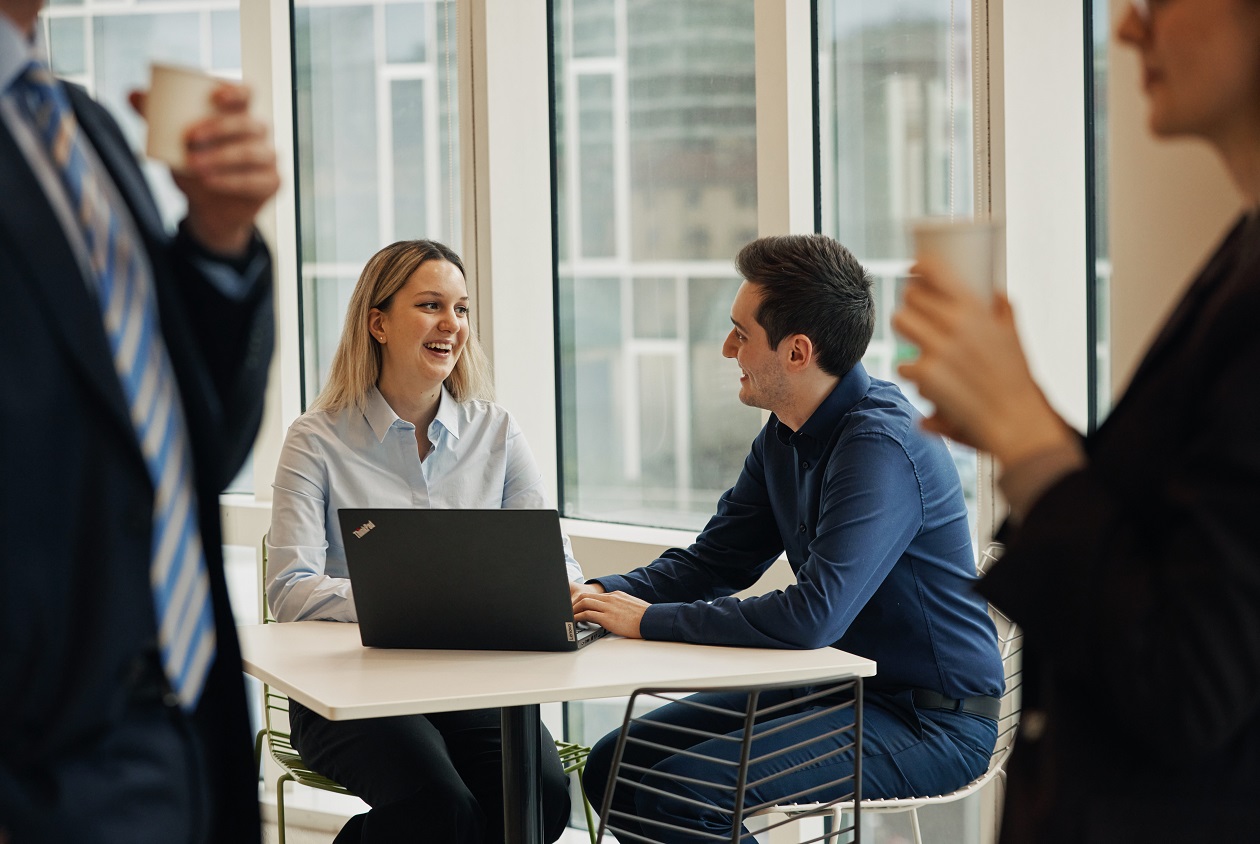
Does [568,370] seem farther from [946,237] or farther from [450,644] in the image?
[946,237]

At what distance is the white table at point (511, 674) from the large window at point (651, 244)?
1.75 meters

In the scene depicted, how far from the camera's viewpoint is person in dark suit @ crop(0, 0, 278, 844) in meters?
0.88

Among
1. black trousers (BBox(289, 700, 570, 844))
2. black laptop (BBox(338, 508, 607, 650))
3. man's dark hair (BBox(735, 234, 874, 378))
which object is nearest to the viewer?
black laptop (BBox(338, 508, 607, 650))

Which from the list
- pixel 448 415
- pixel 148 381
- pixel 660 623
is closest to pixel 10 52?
Answer: pixel 148 381

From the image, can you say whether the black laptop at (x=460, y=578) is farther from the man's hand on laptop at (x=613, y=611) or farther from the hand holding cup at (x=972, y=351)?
the hand holding cup at (x=972, y=351)

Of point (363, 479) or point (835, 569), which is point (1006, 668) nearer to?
point (835, 569)

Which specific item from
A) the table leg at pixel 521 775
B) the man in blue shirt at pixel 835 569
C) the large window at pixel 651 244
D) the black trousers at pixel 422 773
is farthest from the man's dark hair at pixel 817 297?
the large window at pixel 651 244

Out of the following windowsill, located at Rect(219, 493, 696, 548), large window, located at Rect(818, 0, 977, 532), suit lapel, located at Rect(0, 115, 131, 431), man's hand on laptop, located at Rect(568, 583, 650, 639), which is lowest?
windowsill, located at Rect(219, 493, 696, 548)

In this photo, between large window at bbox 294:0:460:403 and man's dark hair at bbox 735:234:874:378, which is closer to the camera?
man's dark hair at bbox 735:234:874:378

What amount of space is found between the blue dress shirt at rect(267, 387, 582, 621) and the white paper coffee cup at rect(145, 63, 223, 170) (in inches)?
75.9

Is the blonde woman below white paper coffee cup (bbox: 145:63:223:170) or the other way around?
below

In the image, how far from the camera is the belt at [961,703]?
2676mm

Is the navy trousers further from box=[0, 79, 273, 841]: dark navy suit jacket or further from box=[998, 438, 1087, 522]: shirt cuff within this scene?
box=[0, 79, 273, 841]: dark navy suit jacket

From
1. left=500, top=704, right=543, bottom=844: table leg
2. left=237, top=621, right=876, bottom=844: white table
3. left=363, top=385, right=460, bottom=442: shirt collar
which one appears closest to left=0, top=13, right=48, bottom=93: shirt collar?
left=237, top=621, right=876, bottom=844: white table
